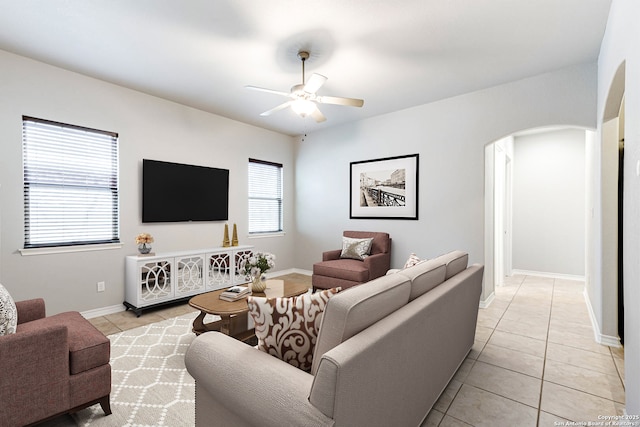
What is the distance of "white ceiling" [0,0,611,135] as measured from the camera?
90.1 inches

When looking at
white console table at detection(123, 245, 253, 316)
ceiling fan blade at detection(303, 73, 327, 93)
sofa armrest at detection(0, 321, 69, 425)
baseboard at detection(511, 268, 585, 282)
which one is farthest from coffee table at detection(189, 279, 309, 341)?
baseboard at detection(511, 268, 585, 282)

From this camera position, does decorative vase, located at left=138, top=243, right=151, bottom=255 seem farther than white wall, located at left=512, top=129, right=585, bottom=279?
No

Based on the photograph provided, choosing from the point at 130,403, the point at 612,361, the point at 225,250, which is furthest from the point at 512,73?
the point at 130,403

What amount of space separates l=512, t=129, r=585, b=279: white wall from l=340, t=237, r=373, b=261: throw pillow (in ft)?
11.3

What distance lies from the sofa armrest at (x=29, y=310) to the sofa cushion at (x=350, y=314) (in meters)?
2.23

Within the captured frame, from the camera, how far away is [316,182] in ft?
18.7

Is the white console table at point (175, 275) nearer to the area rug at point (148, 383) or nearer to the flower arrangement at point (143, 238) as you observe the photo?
the flower arrangement at point (143, 238)

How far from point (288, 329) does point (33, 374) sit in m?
1.35

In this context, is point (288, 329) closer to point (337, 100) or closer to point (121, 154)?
point (337, 100)

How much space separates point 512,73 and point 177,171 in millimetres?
4318

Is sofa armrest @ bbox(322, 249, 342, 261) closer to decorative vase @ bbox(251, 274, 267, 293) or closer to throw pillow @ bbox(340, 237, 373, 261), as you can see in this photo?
throw pillow @ bbox(340, 237, 373, 261)

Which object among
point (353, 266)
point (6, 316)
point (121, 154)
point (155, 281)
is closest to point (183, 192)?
point (121, 154)

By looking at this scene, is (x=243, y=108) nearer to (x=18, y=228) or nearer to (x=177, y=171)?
(x=177, y=171)

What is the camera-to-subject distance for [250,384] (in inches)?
43.7
